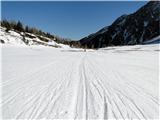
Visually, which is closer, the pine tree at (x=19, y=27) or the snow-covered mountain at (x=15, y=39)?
the snow-covered mountain at (x=15, y=39)

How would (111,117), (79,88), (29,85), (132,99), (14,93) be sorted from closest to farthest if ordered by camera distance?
(111,117)
(132,99)
(14,93)
(79,88)
(29,85)

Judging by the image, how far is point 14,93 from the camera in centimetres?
611

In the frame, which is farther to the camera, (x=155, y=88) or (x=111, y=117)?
(x=155, y=88)

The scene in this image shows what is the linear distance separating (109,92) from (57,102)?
201cm

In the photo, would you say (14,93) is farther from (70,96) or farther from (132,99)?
(132,99)

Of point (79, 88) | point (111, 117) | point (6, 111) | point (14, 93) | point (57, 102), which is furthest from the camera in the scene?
point (79, 88)

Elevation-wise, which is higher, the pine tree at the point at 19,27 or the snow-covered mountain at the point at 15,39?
the pine tree at the point at 19,27

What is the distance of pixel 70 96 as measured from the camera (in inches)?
226

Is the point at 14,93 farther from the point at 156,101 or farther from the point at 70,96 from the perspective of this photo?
the point at 156,101

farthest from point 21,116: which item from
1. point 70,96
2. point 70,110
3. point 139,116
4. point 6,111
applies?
point 139,116

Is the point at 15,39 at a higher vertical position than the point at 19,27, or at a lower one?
lower

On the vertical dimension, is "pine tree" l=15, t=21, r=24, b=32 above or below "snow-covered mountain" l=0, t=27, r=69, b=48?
above

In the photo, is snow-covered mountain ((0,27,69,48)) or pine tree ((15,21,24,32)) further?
pine tree ((15,21,24,32))

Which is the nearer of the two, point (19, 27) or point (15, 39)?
point (15, 39)
